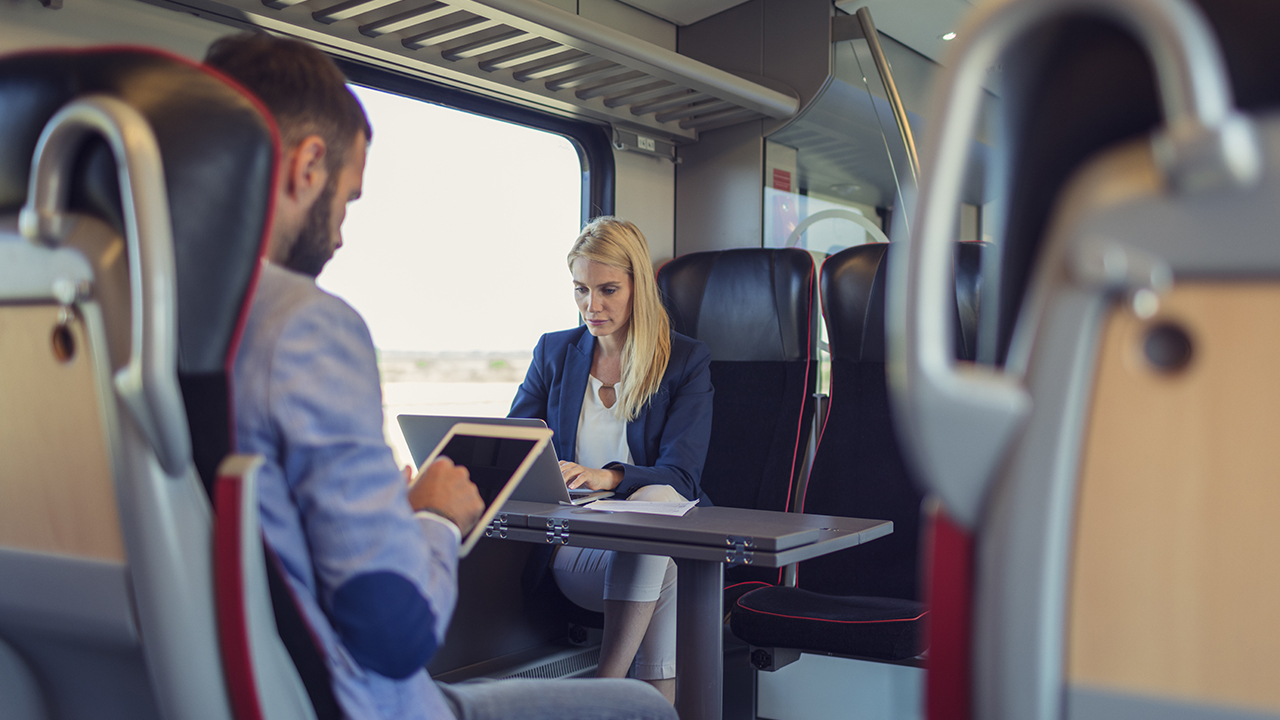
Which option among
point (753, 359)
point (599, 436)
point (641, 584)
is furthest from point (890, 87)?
point (641, 584)

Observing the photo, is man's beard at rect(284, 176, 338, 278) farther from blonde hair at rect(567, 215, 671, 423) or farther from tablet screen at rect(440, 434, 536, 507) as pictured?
blonde hair at rect(567, 215, 671, 423)

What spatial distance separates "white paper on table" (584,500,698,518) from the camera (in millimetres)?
1873

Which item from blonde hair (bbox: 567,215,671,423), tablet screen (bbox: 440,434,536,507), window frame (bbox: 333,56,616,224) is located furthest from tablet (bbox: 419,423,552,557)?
window frame (bbox: 333,56,616,224)

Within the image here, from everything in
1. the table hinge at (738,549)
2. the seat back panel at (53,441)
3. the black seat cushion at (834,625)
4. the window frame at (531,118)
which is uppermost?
the window frame at (531,118)

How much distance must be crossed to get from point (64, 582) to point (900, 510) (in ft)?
6.90

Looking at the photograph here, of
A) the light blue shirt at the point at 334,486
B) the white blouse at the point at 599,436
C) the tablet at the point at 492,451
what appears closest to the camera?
the light blue shirt at the point at 334,486

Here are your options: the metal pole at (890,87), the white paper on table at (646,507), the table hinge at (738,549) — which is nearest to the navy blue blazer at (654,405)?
the white paper on table at (646,507)

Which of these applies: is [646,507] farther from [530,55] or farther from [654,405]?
[530,55]

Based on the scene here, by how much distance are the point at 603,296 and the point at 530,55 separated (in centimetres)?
70

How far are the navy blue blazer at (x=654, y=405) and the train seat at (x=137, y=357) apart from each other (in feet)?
5.45

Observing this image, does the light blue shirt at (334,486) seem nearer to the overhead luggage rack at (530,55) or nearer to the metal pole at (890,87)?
the overhead luggage rack at (530,55)

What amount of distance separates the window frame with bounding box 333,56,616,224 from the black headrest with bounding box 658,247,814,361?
0.60 m

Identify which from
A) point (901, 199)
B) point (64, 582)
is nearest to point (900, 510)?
point (901, 199)

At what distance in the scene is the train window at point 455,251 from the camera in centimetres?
274
